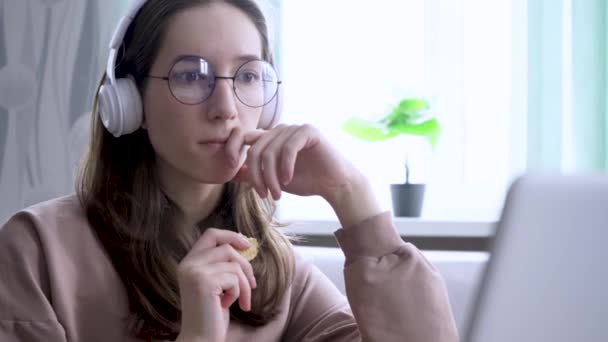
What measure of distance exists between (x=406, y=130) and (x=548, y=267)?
1.96 meters

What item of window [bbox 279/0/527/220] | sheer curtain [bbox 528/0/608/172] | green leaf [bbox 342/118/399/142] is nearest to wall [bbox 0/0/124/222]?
window [bbox 279/0/527/220]

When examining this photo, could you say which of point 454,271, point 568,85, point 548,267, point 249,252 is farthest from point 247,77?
point 568,85

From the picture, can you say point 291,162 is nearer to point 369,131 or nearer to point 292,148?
point 292,148

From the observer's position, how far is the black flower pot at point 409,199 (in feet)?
7.40

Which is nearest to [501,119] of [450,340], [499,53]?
[499,53]

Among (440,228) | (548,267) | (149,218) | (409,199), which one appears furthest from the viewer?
(409,199)

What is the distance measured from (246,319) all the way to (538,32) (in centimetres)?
139

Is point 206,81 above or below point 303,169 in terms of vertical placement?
above

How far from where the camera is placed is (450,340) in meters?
1.08

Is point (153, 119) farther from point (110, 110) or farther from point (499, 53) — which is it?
point (499, 53)

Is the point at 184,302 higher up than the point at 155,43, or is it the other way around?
the point at 155,43

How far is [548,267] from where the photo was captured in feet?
1.11

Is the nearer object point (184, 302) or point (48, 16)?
point (184, 302)

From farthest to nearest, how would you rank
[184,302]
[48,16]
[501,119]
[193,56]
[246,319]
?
1. [48,16]
2. [501,119]
3. [246,319]
4. [193,56]
5. [184,302]
